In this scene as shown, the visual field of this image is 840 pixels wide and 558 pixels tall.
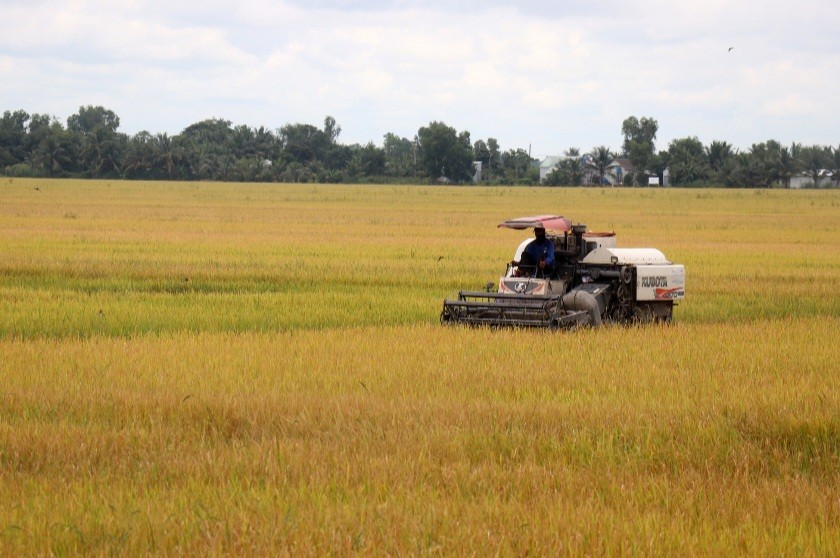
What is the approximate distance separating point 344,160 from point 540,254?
133m

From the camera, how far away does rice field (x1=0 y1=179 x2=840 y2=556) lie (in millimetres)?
6473

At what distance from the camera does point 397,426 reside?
909cm

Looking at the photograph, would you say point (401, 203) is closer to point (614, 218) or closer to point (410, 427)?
point (614, 218)

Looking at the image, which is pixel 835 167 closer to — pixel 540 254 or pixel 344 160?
pixel 344 160

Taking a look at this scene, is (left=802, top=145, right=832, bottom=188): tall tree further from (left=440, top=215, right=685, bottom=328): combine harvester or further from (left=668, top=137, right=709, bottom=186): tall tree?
(left=440, top=215, right=685, bottom=328): combine harvester

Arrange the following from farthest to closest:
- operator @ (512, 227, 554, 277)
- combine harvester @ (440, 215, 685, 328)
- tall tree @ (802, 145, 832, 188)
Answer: tall tree @ (802, 145, 832, 188) < operator @ (512, 227, 554, 277) < combine harvester @ (440, 215, 685, 328)

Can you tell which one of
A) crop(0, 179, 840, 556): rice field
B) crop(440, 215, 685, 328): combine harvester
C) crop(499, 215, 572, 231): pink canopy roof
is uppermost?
crop(499, 215, 572, 231): pink canopy roof

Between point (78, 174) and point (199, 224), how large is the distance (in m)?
91.6

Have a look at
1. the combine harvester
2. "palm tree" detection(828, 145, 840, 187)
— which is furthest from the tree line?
the combine harvester

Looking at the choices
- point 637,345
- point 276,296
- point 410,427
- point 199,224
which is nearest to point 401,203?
point 199,224

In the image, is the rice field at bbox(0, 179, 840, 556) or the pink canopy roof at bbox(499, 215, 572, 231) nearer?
the rice field at bbox(0, 179, 840, 556)

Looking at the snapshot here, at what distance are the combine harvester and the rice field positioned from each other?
1.64ft

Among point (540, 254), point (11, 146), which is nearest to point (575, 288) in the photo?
point (540, 254)

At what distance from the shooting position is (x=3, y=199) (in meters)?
66.1
